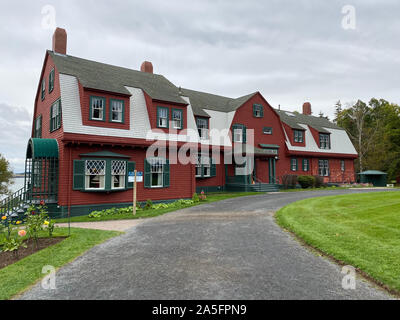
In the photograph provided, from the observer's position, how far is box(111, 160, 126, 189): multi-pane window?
47.8 ft

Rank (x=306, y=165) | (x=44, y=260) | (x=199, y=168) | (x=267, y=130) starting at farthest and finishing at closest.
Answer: (x=306, y=165), (x=267, y=130), (x=199, y=168), (x=44, y=260)

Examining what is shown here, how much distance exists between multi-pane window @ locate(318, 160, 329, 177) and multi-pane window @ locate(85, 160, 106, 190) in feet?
82.2

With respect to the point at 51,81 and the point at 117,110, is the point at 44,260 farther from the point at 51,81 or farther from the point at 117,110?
the point at 51,81

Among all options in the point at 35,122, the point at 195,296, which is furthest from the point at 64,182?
the point at 195,296

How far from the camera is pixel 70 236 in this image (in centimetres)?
852

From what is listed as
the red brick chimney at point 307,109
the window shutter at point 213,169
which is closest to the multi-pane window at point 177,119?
the window shutter at point 213,169

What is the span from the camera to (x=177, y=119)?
1770 cm

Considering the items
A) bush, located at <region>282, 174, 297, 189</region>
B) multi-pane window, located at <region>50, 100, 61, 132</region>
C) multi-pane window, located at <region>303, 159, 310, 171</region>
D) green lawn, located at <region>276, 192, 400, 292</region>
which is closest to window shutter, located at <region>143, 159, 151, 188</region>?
multi-pane window, located at <region>50, 100, 61, 132</region>

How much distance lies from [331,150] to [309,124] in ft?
13.8

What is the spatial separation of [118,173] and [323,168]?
24854 millimetres

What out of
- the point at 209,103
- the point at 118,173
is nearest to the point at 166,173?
the point at 118,173

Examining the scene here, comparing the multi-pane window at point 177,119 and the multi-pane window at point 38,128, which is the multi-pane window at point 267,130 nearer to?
the multi-pane window at point 177,119

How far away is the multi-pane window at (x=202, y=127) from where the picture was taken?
21.0m
